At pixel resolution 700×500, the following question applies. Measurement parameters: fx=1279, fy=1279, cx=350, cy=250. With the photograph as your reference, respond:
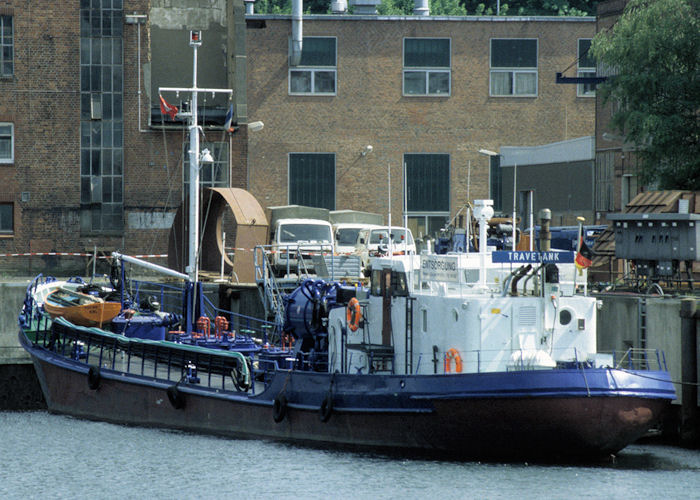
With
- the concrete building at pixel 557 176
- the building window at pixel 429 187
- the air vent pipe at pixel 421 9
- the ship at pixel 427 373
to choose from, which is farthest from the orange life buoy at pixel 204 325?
the air vent pipe at pixel 421 9

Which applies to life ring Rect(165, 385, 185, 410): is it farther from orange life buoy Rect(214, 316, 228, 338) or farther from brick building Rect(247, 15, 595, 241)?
brick building Rect(247, 15, 595, 241)

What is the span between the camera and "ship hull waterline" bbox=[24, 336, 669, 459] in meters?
20.9

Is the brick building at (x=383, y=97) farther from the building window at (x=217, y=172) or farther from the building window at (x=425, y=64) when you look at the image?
the building window at (x=217, y=172)

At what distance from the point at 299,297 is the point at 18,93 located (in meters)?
22.1

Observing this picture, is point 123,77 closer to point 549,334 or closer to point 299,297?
point 299,297

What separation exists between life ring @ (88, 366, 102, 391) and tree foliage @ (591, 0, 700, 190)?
16165 millimetres

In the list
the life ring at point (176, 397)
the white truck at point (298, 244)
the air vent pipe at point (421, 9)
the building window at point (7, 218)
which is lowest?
the life ring at point (176, 397)

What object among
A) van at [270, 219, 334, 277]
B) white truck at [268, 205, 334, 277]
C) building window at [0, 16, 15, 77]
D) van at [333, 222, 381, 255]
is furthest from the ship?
building window at [0, 16, 15, 77]

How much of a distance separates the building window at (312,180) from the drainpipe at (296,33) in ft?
12.6

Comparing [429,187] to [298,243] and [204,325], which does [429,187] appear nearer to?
[298,243]

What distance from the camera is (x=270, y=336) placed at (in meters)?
31.6

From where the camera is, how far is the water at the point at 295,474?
65.9 ft

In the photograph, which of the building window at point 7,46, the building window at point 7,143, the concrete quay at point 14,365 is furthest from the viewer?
the building window at point 7,143

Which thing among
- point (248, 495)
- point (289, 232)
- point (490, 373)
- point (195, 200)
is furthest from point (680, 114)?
point (248, 495)
